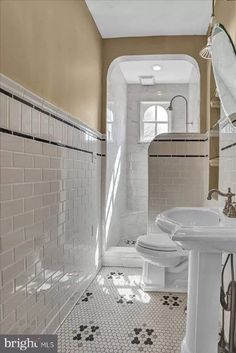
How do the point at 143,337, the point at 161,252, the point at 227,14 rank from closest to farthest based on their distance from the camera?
1. the point at 143,337
2. the point at 227,14
3. the point at 161,252

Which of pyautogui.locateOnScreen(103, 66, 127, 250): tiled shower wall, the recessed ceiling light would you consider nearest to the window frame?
pyautogui.locateOnScreen(103, 66, 127, 250): tiled shower wall

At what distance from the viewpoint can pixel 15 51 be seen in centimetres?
138

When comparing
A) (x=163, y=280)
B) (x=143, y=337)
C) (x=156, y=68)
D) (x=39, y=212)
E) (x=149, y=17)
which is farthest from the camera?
(x=156, y=68)

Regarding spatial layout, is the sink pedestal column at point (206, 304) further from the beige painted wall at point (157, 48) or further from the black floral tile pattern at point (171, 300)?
the beige painted wall at point (157, 48)

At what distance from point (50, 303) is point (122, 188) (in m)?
2.78

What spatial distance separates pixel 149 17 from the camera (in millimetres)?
2721

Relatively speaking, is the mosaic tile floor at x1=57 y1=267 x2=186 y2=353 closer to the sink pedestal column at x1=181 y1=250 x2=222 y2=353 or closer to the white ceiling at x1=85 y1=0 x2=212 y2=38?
the sink pedestal column at x1=181 y1=250 x2=222 y2=353

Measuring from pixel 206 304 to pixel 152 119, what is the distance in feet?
12.5

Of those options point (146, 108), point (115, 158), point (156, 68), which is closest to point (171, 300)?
point (115, 158)

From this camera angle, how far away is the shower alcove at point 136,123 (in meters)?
3.82

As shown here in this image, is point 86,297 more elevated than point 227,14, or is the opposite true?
point 227,14

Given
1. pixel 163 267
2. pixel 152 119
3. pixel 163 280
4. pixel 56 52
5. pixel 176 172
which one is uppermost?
pixel 152 119

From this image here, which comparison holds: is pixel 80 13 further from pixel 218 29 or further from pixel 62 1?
pixel 218 29

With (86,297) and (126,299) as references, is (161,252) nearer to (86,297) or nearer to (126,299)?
(126,299)
